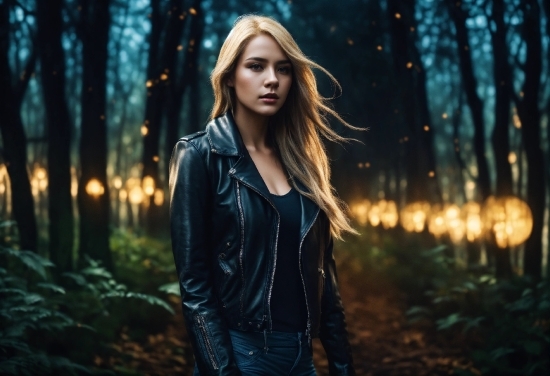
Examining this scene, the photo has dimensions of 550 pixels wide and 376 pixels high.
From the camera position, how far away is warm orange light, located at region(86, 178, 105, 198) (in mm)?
8883

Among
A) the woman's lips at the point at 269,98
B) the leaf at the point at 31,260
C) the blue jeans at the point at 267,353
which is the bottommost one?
the leaf at the point at 31,260

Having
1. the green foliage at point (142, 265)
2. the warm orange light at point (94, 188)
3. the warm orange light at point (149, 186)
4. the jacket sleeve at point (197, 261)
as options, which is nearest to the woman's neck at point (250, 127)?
the jacket sleeve at point (197, 261)

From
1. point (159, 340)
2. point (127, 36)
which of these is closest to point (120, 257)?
point (159, 340)

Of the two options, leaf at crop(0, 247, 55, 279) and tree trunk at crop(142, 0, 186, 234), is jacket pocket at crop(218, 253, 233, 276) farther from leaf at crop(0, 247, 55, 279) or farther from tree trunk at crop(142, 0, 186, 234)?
tree trunk at crop(142, 0, 186, 234)

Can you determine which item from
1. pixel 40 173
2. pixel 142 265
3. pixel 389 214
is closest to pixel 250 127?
pixel 142 265

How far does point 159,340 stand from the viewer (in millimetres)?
8414

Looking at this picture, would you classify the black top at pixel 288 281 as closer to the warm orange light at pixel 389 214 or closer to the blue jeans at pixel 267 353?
the blue jeans at pixel 267 353

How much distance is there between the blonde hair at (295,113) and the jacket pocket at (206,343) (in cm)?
72

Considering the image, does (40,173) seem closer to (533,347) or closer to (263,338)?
(533,347)

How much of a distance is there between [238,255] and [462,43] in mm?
9363

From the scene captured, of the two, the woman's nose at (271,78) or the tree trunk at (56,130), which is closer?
the woman's nose at (271,78)

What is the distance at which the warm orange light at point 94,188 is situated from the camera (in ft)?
29.1

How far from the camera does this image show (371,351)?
897 cm

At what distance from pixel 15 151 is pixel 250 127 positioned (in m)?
4.78
